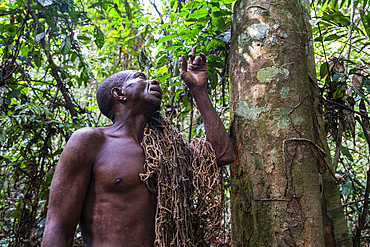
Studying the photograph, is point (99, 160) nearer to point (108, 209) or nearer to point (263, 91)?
point (108, 209)

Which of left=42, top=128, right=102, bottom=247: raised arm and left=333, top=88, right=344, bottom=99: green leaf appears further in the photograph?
left=333, top=88, right=344, bottom=99: green leaf

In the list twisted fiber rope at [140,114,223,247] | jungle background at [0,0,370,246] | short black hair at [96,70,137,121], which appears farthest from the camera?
jungle background at [0,0,370,246]

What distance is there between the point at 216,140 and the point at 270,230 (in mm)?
596

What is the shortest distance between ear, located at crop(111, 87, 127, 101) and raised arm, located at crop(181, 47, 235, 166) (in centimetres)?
43

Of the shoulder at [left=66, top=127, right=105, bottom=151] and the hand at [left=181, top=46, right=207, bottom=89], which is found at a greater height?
the hand at [left=181, top=46, right=207, bottom=89]

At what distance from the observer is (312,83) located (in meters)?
1.59

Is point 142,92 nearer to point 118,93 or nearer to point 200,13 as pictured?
point 118,93

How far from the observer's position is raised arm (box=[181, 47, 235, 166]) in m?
1.63

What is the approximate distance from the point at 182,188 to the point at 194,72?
30.3 inches

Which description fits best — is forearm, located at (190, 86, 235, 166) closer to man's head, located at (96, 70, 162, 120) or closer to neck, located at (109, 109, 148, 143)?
man's head, located at (96, 70, 162, 120)

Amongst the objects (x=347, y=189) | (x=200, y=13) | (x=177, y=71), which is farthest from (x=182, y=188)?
(x=177, y=71)

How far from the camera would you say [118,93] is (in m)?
1.81

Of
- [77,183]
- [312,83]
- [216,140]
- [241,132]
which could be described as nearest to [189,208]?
[216,140]

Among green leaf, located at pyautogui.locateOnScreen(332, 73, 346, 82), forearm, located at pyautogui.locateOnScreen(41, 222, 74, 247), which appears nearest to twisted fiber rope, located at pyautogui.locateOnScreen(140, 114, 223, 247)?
forearm, located at pyautogui.locateOnScreen(41, 222, 74, 247)
